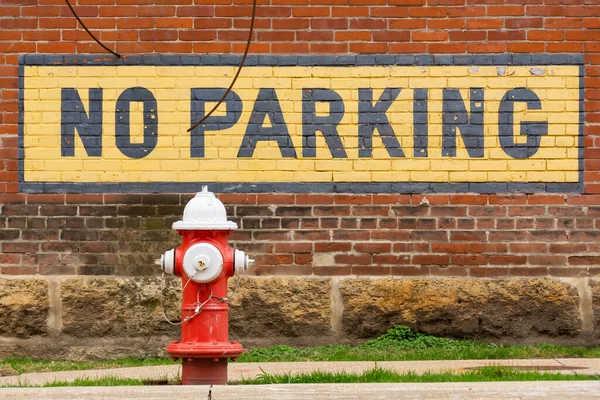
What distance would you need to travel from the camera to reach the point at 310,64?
8.63 metres

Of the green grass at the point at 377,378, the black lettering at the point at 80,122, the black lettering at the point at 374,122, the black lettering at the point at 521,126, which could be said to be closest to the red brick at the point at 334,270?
the black lettering at the point at 374,122

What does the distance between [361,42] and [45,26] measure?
270cm

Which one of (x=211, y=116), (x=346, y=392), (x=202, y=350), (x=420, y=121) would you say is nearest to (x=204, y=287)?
(x=202, y=350)

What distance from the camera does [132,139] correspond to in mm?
8609

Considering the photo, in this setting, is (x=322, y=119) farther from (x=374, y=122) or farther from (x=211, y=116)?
(x=211, y=116)

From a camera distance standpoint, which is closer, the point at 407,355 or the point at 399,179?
the point at 407,355

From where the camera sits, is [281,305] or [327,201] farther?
[327,201]

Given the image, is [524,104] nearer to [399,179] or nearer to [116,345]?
[399,179]

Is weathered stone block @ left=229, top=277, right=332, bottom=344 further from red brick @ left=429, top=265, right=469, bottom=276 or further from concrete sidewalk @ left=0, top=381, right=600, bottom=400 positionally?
concrete sidewalk @ left=0, top=381, right=600, bottom=400

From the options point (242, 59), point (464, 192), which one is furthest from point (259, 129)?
point (464, 192)

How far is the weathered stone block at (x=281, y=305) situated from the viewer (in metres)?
8.45

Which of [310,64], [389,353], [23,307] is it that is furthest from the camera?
[310,64]

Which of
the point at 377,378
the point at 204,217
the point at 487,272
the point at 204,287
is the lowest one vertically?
the point at 377,378

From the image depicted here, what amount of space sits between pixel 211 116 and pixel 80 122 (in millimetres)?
1117
